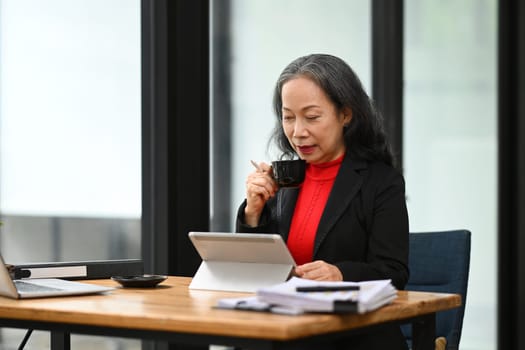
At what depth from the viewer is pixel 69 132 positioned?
3066mm

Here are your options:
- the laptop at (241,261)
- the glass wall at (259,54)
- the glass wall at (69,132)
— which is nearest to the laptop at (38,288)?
the laptop at (241,261)

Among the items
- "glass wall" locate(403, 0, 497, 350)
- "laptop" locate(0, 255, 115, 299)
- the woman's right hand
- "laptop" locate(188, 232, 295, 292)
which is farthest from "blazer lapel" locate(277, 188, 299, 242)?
"glass wall" locate(403, 0, 497, 350)

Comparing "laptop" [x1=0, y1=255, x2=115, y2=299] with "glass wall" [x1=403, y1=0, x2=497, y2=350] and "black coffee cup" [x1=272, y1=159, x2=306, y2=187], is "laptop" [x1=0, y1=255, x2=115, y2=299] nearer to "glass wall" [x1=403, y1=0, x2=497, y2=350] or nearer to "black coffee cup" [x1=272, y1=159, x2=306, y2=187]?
"black coffee cup" [x1=272, y1=159, x2=306, y2=187]

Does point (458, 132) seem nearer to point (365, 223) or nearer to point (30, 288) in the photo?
point (365, 223)

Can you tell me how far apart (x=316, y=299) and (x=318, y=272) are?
464 mm

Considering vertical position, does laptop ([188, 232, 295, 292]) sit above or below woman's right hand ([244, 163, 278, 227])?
below

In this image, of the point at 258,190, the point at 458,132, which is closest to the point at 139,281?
the point at 258,190

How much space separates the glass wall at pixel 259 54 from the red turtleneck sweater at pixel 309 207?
32.8 inches

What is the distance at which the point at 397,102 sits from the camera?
16.0 feet

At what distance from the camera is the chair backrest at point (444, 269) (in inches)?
107

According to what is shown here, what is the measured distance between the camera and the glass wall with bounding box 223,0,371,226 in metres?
3.79

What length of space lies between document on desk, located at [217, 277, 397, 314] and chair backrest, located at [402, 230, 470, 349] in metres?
0.94
